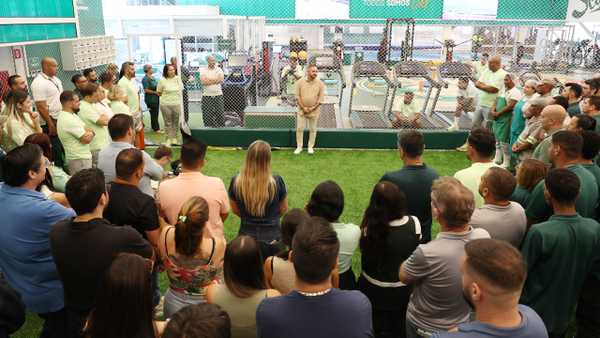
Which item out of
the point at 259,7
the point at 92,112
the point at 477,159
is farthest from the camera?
the point at 259,7

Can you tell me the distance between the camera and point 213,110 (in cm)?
858

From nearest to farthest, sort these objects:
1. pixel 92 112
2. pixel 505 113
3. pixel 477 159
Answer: pixel 477 159 < pixel 92 112 < pixel 505 113

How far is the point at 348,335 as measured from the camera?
1690mm

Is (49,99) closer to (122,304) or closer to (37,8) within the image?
(37,8)

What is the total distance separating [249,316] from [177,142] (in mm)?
6664

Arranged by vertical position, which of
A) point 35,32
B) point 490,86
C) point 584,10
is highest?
Result: point 584,10

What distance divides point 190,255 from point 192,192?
78 centimetres

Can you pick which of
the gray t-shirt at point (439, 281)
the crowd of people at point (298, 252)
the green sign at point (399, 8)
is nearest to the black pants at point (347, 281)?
the crowd of people at point (298, 252)

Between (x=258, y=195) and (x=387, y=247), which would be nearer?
(x=387, y=247)

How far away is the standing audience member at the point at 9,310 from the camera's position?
195 centimetres

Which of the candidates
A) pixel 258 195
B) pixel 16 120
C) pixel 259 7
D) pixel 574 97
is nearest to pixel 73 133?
pixel 16 120

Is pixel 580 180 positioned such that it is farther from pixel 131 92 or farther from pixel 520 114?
pixel 131 92

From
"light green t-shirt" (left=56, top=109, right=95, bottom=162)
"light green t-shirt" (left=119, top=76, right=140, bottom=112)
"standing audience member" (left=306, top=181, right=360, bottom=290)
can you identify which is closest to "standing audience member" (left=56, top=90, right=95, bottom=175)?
"light green t-shirt" (left=56, top=109, right=95, bottom=162)

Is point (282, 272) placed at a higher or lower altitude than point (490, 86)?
lower
